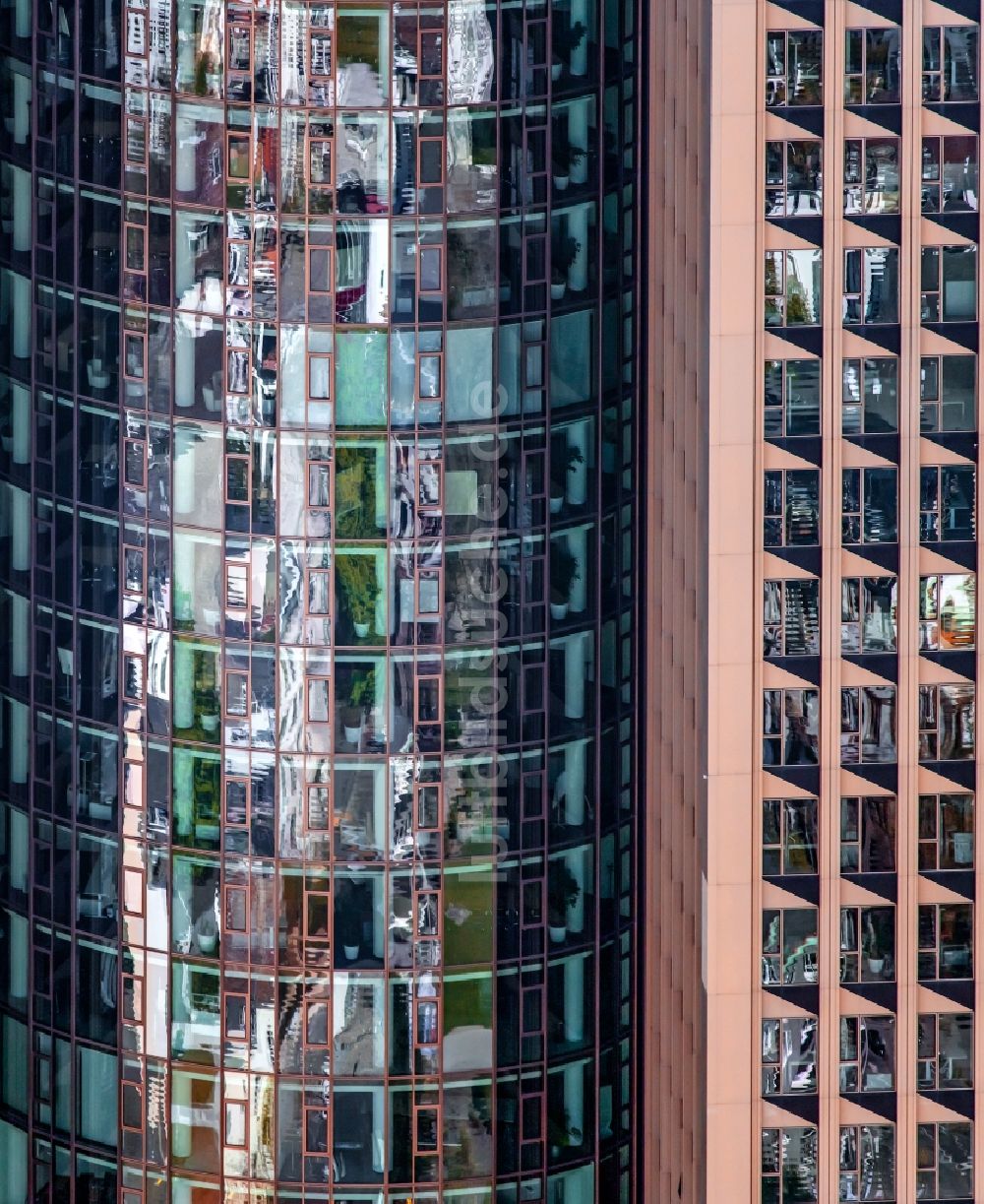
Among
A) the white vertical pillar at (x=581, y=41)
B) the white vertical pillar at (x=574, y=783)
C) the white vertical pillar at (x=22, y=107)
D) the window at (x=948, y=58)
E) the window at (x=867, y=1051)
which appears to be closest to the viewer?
the window at (x=948, y=58)

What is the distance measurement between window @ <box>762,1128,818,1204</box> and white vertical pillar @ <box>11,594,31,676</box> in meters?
27.1

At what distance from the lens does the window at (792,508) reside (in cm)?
5622

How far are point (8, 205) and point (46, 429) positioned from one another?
698 centimetres

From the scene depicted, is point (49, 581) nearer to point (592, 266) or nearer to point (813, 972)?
point (592, 266)

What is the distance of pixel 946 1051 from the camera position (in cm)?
5769

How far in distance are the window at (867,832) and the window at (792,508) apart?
773 cm

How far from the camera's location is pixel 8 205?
2397 inches

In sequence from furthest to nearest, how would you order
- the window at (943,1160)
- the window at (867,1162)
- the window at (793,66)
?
the window at (943,1160) < the window at (867,1162) < the window at (793,66)

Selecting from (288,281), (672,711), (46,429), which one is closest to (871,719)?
(672,711)

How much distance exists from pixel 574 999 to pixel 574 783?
7.05 m

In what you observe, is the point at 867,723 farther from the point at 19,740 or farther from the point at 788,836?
the point at 19,740

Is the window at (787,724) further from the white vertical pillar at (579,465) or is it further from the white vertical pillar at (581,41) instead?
the white vertical pillar at (581,41)

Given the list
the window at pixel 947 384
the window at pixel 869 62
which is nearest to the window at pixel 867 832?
the window at pixel 947 384

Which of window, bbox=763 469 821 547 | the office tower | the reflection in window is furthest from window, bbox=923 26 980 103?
the reflection in window
